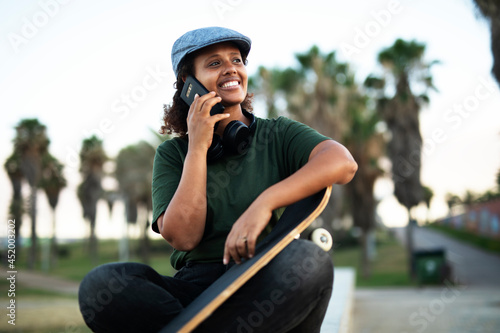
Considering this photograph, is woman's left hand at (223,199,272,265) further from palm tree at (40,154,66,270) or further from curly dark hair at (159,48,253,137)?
palm tree at (40,154,66,270)

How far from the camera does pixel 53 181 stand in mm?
35031

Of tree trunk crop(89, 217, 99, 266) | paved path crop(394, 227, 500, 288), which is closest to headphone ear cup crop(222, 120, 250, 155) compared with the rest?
paved path crop(394, 227, 500, 288)

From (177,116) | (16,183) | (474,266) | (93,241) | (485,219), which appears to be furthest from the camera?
(93,241)

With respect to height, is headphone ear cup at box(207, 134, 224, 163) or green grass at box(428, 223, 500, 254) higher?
headphone ear cup at box(207, 134, 224, 163)

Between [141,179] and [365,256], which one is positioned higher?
[141,179]

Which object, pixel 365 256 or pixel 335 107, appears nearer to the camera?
pixel 335 107

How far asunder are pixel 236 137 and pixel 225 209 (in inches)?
11.2

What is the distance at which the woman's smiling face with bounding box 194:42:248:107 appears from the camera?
6.32 feet

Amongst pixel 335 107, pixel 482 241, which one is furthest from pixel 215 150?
pixel 482 241

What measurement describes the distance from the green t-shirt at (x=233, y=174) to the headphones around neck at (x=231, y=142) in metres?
0.02

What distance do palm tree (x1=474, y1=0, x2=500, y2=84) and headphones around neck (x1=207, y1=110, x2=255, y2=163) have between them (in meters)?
7.42

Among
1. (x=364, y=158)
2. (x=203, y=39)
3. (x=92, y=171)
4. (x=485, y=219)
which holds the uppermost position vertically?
(x=203, y=39)

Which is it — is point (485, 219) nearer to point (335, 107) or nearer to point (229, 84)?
point (335, 107)

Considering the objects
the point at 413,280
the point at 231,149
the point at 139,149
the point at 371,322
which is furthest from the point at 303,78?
the point at 231,149
